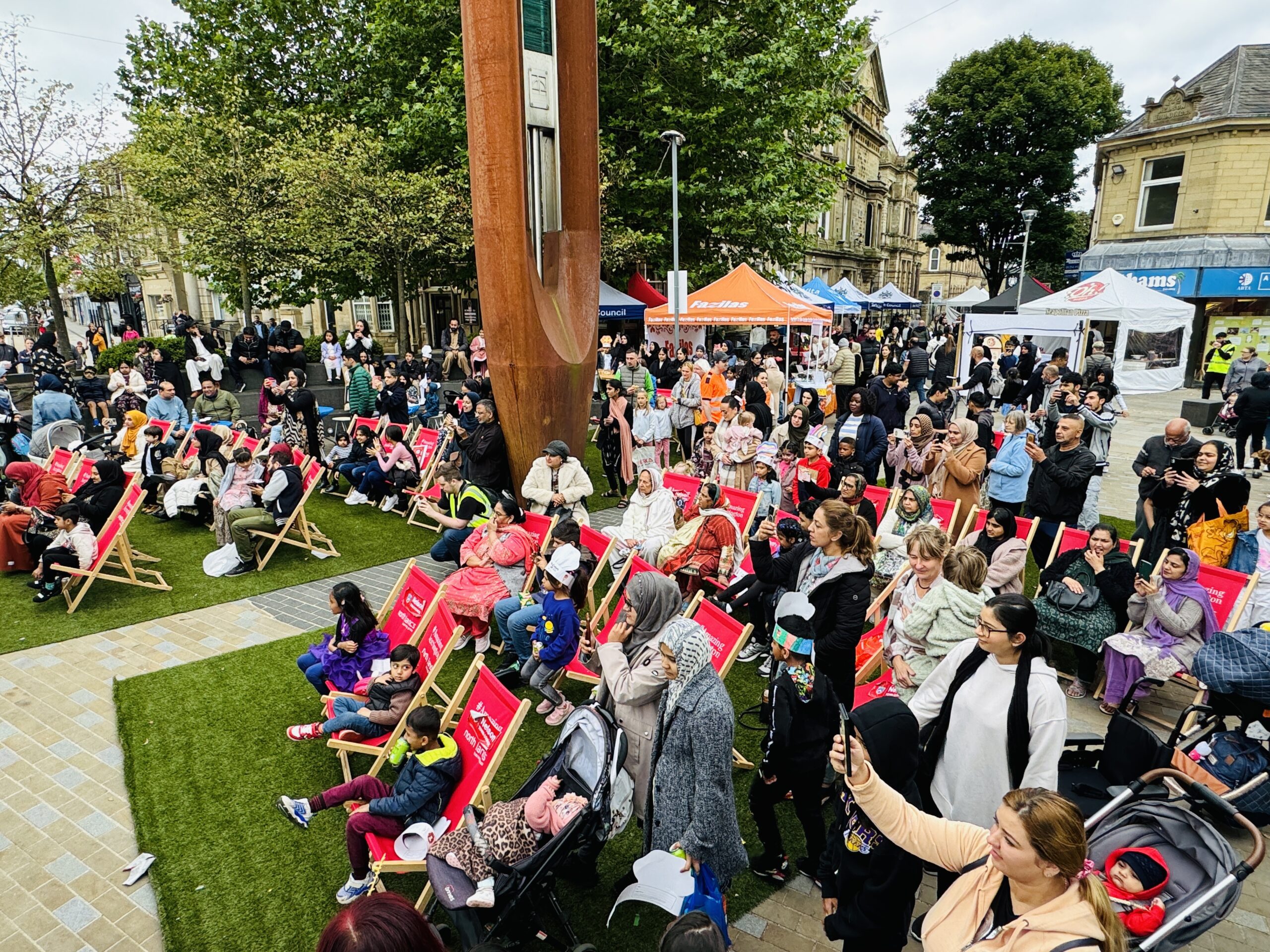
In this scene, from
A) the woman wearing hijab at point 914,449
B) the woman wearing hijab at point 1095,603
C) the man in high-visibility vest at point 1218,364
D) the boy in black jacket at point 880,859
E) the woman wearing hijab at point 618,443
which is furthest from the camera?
the man in high-visibility vest at point 1218,364

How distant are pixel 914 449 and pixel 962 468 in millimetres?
1278

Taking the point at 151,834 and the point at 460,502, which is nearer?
the point at 151,834

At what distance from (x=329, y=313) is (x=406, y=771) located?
2968cm

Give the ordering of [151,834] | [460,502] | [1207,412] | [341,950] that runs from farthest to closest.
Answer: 1. [1207,412]
2. [460,502]
3. [151,834]
4. [341,950]

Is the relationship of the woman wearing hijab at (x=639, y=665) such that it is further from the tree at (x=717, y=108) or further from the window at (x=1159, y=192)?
the window at (x=1159, y=192)

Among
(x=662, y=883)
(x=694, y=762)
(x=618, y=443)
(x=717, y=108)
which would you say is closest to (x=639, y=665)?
(x=694, y=762)

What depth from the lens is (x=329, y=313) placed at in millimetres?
30031

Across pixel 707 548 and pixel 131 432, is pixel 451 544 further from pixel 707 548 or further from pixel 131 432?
pixel 131 432

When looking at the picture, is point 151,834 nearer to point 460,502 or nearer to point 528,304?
point 460,502

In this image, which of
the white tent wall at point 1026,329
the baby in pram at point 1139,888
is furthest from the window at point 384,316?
the baby in pram at point 1139,888

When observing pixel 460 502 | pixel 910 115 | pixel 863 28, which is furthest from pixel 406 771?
pixel 910 115

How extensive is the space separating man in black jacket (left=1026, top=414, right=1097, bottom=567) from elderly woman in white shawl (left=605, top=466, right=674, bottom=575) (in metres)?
3.38

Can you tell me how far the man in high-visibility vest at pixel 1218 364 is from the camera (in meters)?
17.8

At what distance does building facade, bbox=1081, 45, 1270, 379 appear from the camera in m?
21.2
